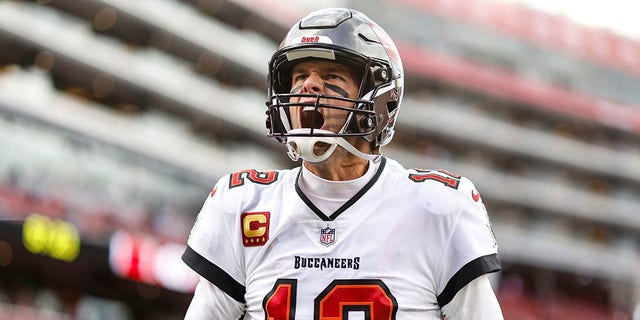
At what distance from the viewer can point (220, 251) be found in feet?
11.6

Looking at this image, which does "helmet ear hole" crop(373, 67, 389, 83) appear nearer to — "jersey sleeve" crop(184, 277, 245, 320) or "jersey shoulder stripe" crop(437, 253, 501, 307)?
"jersey shoulder stripe" crop(437, 253, 501, 307)

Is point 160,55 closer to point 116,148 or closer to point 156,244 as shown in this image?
point 116,148

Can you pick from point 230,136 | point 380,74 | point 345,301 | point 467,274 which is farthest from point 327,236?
point 230,136

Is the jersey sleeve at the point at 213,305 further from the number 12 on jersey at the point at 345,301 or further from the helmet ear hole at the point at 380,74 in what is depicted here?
the helmet ear hole at the point at 380,74

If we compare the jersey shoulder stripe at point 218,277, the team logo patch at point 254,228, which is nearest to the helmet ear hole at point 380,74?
the team logo patch at point 254,228

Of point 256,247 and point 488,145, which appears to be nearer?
point 256,247

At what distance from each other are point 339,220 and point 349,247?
12 cm

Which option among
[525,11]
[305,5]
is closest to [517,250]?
[525,11]

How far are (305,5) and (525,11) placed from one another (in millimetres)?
21066

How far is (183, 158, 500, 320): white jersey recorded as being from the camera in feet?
10.9

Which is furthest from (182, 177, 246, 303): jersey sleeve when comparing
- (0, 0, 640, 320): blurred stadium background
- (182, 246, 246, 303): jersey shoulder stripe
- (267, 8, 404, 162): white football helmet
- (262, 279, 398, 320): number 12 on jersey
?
(0, 0, 640, 320): blurred stadium background

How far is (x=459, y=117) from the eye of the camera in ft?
186

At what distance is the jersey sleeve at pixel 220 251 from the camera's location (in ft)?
11.5

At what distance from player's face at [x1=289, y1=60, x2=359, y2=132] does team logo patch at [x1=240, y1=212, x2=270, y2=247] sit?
0.34m
